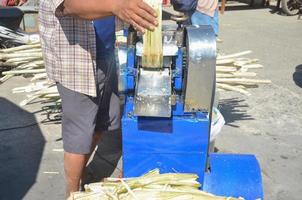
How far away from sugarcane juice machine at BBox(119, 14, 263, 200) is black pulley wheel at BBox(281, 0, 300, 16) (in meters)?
9.78

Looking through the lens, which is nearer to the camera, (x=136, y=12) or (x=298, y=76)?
(x=136, y=12)

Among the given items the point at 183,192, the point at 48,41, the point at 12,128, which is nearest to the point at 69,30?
the point at 48,41

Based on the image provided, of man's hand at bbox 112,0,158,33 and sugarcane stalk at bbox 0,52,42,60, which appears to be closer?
man's hand at bbox 112,0,158,33

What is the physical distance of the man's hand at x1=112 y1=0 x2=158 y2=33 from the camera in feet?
5.72

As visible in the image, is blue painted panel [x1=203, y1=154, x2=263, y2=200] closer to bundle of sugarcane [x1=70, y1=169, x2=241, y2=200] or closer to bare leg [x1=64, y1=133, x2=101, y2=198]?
bundle of sugarcane [x1=70, y1=169, x2=241, y2=200]

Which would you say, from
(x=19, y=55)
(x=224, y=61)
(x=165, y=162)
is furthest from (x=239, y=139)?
(x=19, y=55)

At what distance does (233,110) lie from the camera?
4.89 metres

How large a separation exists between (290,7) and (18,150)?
9.57m

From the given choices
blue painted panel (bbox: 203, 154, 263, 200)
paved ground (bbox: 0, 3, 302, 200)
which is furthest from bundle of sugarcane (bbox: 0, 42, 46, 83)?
blue painted panel (bbox: 203, 154, 263, 200)

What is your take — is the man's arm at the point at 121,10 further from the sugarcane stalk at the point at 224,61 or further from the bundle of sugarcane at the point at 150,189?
the sugarcane stalk at the point at 224,61

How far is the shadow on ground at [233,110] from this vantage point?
4.64 m

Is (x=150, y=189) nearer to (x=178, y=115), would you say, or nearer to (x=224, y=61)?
(x=178, y=115)

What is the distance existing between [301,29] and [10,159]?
318 inches

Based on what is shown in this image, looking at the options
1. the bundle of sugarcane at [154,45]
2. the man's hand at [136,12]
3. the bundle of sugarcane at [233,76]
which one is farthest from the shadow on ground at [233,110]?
the man's hand at [136,12]
